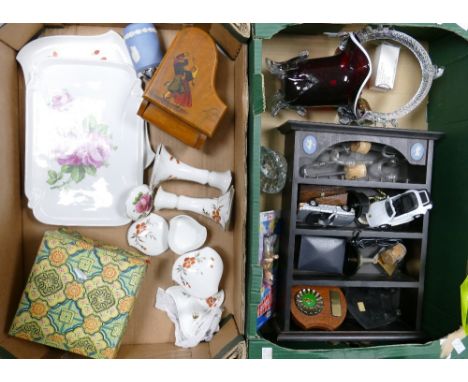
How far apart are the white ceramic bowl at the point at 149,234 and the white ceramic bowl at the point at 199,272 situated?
0.07m

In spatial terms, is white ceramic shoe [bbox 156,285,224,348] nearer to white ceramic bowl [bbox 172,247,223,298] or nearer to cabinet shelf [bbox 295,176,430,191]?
white ceramic bowl [bbox 172,247,223,298]

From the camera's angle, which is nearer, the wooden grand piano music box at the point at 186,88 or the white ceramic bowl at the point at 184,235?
the wooden grand piano music box at the point at 186,88

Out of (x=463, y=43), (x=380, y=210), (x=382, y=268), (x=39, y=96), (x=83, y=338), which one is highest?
(x=463, y=43)

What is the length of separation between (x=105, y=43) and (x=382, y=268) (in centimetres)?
103

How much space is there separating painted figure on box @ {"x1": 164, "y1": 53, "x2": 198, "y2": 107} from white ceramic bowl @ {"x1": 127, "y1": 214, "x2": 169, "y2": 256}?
1.09ft

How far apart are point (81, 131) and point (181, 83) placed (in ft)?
1.12

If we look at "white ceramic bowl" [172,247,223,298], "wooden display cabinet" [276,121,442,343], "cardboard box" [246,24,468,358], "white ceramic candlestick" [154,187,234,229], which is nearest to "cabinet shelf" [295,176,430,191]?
"wooden display cabinet" [276,121,442,343]

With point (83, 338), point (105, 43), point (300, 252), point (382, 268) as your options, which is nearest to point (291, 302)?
point (300, 252)

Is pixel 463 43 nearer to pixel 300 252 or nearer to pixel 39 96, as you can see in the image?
pixel 300 252

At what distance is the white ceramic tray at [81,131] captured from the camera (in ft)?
3.37

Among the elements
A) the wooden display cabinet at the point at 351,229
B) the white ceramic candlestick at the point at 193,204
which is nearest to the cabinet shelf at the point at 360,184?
the wooden display cabinet at the point at 351,229

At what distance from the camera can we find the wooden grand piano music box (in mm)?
928

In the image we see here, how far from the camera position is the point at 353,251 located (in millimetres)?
1018

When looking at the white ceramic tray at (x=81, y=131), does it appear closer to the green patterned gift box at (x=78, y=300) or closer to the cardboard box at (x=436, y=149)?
the green patterned gift box at (x=78, y=300)
